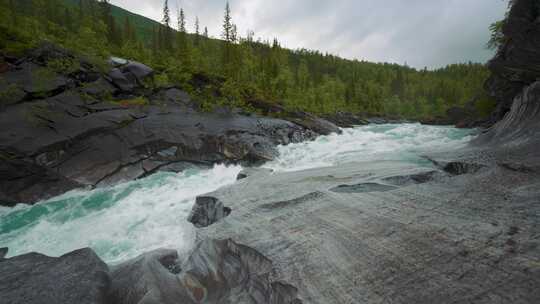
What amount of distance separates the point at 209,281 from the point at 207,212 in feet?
9.44

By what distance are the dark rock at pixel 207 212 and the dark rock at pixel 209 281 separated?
148 cm

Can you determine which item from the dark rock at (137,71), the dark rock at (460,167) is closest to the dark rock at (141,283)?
the dark rock at (460,167)

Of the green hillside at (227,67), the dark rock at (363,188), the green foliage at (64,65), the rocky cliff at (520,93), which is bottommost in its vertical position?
the dark rock at (363,188)

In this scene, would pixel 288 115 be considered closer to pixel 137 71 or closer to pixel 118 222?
pixel 137 71

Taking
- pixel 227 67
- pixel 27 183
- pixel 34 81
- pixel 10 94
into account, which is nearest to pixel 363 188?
pixel 27 183

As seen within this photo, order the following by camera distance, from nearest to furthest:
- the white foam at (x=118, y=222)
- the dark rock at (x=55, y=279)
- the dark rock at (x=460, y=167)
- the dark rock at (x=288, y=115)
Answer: the dark rock at (x=55, y=279) < the dark rock at (x=460, y=167) < the white foam at (x=118, y=222) < the dark rock at (x=288, y=115)

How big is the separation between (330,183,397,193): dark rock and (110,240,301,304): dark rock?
2681 millimetres

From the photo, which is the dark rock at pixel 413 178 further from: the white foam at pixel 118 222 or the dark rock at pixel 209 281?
the white foam at pixel 118 222

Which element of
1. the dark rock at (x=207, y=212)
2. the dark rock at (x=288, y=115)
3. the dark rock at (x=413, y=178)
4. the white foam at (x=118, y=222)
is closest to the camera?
the dark rock at (x=413, y=178)

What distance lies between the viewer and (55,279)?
13.6ft

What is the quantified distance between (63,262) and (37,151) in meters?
10.9

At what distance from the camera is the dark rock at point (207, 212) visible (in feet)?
21.2

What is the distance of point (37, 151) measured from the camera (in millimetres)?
12008

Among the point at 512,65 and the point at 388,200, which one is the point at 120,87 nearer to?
the point at 388,200
